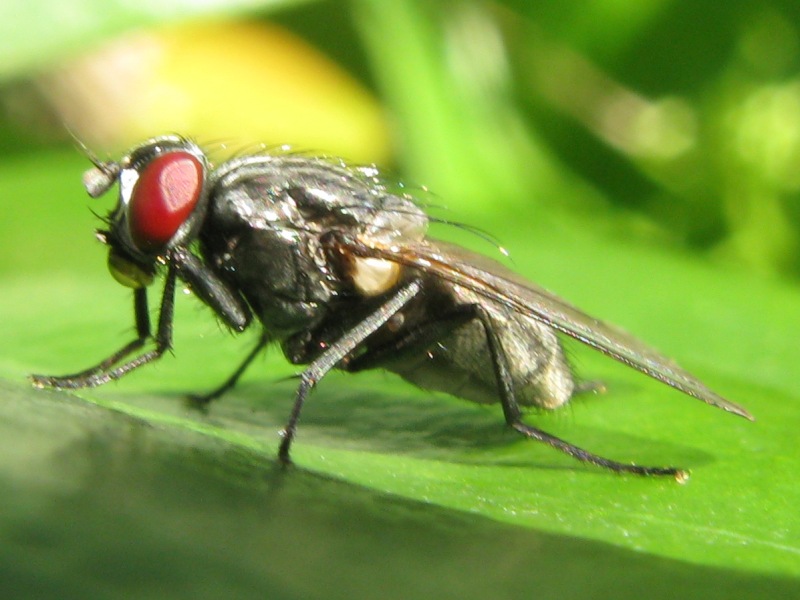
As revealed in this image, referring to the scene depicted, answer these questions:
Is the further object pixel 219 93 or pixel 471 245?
pixel 219 93

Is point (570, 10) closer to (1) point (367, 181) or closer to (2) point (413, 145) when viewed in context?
(2) point (413, 145)

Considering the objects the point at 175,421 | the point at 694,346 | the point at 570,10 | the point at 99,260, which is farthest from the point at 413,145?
the point at 175,421

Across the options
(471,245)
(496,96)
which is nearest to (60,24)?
(471,245)

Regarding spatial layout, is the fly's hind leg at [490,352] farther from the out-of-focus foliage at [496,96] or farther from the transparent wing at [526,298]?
the out-of-focus foliage at [496,96]

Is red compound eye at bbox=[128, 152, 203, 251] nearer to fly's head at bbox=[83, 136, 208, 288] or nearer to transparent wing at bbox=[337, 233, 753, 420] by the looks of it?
fly's head at bbox=[83, 136, 208, 288]

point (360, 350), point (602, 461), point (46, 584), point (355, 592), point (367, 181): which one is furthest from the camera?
point (367, 181)

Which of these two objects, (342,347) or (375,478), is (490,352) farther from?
(375,478)
